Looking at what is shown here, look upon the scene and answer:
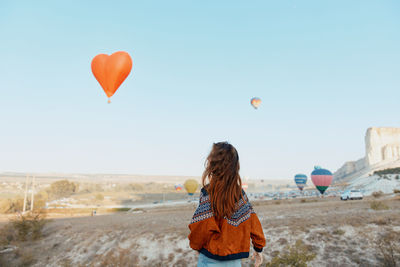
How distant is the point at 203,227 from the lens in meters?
2.85

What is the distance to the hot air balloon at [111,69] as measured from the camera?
16797mm

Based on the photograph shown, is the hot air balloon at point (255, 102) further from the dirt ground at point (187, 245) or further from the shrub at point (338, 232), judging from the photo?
the shrub at point (338, 232)

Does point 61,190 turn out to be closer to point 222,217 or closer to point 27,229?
point 27,229

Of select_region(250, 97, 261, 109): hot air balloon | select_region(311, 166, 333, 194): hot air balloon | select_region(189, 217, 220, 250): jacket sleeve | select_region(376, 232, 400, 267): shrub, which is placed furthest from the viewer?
select_region(250, 97, 261, 109): hot air balloon

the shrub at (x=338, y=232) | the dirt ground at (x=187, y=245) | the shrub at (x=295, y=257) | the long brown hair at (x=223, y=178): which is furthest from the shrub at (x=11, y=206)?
the long brown hair at (x=223, y=178)

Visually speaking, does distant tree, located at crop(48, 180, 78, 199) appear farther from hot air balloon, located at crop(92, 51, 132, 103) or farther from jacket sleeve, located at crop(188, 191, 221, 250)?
jacket sleeve, located at crop(188, 191, 221, 250)

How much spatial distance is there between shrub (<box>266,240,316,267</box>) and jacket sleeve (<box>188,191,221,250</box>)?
6878 mm

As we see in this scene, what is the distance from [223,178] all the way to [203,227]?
55cm

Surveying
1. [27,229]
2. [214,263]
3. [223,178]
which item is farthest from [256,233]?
[27,229]

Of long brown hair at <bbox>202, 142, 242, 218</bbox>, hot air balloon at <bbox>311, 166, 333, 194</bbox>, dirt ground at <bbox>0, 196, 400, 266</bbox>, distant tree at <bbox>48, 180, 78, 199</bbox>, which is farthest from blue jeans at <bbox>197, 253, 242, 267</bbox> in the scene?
distant tree at <bbox>48, 180, 78, 199</bbox>

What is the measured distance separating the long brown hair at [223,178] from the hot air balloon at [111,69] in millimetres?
15251

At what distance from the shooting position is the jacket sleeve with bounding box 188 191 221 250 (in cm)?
283

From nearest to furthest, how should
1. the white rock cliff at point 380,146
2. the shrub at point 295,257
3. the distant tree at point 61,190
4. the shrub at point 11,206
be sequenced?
1. the shrub at point 295,257
2. the shrub at point 11,206
3. the distant tree at point 61,190
4. the white rock cliff at point 380,146

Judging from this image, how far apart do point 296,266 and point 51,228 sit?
750 inches
